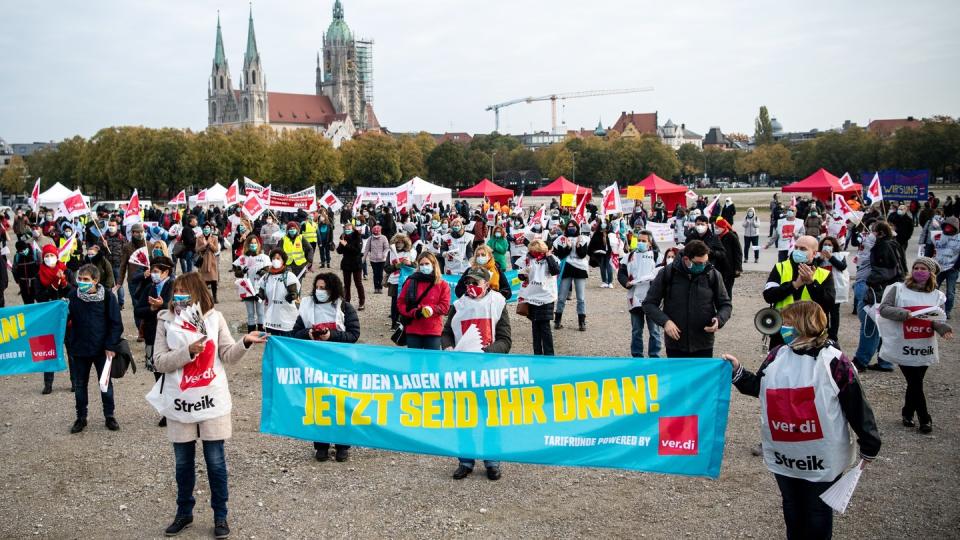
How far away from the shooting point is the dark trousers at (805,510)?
4.83m

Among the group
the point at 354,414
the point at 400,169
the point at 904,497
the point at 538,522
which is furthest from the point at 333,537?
the point at 400,169

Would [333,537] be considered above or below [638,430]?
below

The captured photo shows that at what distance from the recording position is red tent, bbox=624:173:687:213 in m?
36.7

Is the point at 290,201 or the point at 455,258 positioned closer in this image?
the point at 455,258

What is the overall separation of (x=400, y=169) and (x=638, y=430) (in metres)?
101

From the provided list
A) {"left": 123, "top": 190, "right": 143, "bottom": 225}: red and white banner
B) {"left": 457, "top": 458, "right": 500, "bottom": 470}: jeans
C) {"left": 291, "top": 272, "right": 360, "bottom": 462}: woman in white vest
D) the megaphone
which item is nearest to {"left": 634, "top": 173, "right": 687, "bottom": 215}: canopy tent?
{"left": 123, "top": 190, "right": 143, "bottom": 225}: red and white banner

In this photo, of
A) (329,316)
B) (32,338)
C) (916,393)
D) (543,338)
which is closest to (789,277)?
(916,393)

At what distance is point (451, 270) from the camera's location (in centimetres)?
1584

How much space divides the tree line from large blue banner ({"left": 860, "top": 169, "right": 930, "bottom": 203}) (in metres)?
56.0

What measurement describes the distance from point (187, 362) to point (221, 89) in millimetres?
192494

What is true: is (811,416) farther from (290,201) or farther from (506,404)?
(290,201)

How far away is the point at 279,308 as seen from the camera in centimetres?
1048

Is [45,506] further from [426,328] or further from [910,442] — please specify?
[910,442]

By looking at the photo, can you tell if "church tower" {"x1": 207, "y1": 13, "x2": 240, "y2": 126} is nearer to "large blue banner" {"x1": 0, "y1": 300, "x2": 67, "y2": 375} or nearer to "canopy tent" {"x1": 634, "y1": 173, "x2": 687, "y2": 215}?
"canopy tent" {"x1": 634, "y1": 173, "x2": 687, "y2": 215}
